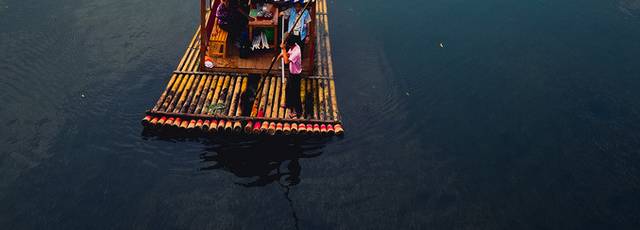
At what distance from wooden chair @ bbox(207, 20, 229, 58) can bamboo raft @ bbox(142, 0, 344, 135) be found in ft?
2.27

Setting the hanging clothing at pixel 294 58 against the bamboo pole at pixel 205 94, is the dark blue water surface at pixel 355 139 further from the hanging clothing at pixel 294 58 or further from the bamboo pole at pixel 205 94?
the hanging clothing at pixel 294 58

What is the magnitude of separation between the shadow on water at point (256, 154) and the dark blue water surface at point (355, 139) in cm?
6

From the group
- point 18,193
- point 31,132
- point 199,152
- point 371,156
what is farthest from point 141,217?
point 371,156

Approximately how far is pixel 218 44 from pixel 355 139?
20.2 ft

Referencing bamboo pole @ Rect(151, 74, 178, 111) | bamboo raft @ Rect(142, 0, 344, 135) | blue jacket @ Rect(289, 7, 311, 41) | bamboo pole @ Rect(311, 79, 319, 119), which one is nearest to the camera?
bamboo raft @ Rect(142, 0, 344, 135)

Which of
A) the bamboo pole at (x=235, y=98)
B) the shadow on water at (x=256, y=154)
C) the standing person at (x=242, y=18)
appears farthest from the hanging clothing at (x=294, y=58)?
the standing person at (x=242, y=18)

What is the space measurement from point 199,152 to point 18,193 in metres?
5.15

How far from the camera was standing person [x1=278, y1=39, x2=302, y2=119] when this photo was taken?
40.8 feet

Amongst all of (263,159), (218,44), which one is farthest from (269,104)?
(218,44)

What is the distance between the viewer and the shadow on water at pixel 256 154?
12758 millimetres

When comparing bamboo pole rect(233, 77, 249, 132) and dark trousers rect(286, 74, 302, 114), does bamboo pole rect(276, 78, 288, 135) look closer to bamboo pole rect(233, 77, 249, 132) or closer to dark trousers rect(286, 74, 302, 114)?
dark trousers rect(286, 74, 302, 114)

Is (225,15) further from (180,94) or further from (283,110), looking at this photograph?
(283,110)

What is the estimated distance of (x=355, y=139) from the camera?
557 inches

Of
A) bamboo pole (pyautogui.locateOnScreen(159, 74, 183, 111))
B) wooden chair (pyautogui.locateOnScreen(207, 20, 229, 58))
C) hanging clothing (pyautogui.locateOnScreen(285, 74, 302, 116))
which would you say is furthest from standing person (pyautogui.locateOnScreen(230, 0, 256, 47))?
hanging clothing (pyautogui.locateOnScreen(285, 74, 302, 116))
